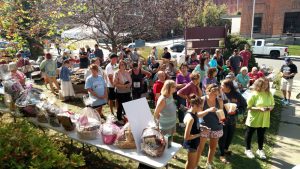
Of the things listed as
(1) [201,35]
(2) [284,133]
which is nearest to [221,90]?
(2) [284,133]

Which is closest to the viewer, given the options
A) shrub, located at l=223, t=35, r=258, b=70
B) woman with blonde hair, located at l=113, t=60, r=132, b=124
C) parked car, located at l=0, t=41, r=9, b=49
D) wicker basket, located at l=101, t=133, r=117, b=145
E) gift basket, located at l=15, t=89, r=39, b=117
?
wicker basket, located at l=101, t=133, r=117, b=145

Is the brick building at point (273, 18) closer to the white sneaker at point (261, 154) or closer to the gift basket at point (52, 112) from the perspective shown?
the white sneaker at point (261, 154)

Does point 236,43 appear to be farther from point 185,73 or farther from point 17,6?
point 17,6

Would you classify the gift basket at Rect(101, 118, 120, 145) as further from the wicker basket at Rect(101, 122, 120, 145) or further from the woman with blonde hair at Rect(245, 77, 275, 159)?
the woman with blonde hair at Rect(245, 77, 275, 159)

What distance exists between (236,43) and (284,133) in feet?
31.0

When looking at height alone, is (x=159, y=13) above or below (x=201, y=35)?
above

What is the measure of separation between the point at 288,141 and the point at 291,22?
3593 cm

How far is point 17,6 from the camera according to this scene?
5.56m

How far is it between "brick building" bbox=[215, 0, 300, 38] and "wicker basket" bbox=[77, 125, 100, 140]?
37.4 meters

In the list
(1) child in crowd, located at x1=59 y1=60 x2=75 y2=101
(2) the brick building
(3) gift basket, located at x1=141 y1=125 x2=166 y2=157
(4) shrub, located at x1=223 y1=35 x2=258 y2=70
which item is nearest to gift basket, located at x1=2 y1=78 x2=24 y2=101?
(1) child in crowd, located at x1=59 y1=60 x2=75 y2=101

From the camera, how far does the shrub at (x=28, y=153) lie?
2.82 meters

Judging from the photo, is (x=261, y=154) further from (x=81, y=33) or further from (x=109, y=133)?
(x=81, y=33)

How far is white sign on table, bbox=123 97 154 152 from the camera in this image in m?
3.79

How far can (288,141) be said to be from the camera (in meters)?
6.28
